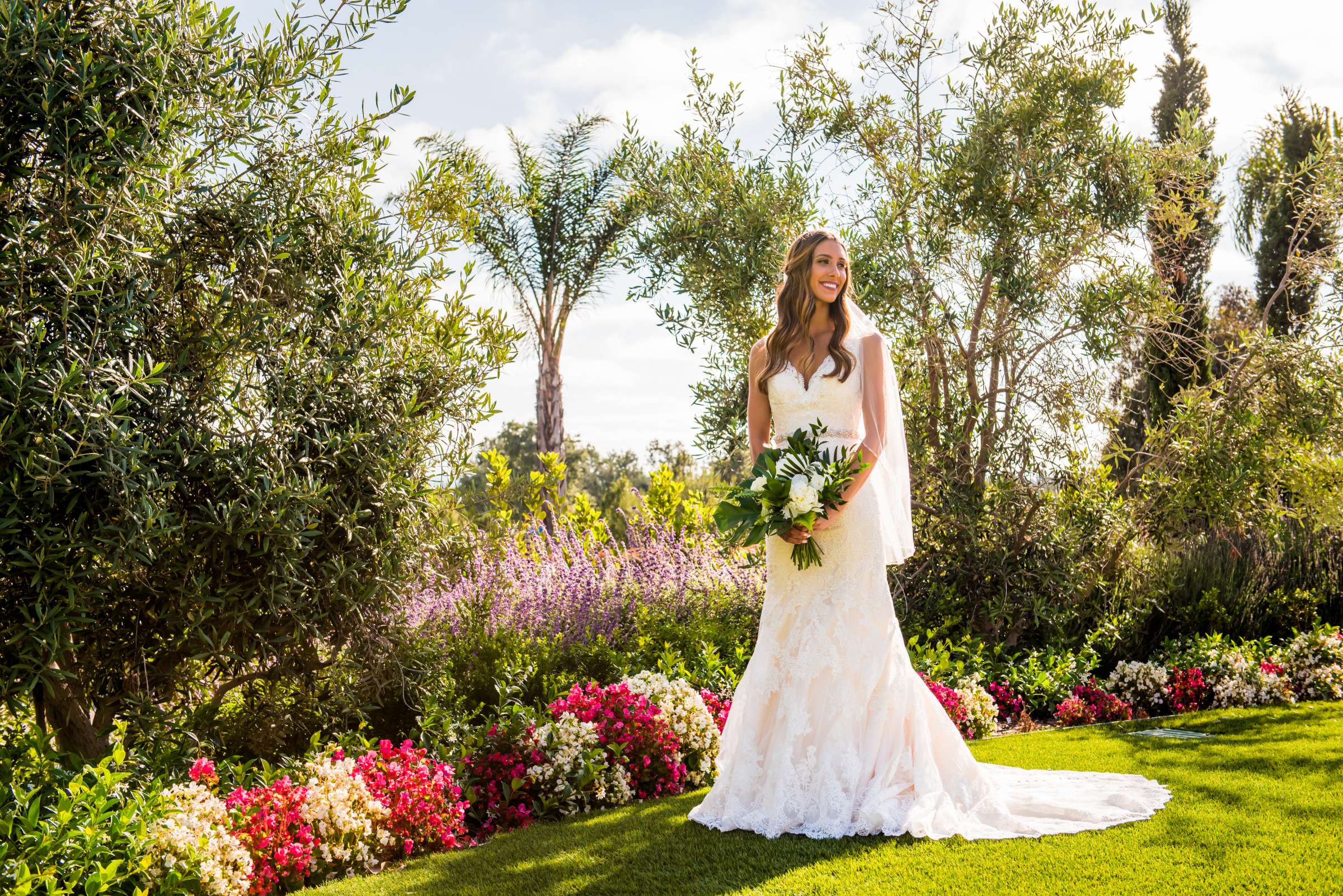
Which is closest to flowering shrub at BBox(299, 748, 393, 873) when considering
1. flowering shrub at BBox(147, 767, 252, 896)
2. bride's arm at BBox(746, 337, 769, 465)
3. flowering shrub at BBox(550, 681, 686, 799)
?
flowering shrub at BBox(147, 767, 252, 896)

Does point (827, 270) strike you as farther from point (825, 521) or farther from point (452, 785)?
point (452, 785)

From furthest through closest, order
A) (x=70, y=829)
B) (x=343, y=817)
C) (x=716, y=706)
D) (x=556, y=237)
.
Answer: (x=556, y=237) → (x=716, y=706) → (x=343, y=817) → (x=70, y=829)

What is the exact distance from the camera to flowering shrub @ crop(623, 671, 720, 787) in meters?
5.38

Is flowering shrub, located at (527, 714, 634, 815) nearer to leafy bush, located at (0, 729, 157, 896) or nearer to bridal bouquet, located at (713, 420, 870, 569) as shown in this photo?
bridal bouquet, located at (713, 420, 870, 569)

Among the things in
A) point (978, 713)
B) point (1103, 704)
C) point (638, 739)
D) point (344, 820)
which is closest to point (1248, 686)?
point (1103, 704)

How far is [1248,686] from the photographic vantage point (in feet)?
23.7

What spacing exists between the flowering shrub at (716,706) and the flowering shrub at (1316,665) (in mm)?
4865

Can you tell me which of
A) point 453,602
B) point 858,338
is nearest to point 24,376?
point 453,602

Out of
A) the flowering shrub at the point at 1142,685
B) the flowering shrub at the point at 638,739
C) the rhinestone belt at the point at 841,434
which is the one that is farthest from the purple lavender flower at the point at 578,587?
the flowering shrub at the point at 1142,685

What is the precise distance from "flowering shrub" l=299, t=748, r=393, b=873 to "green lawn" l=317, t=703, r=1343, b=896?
13 cm

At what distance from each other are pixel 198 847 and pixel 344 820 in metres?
0.62

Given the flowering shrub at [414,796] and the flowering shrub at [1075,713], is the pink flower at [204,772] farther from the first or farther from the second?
the flowering shrub at [1075,713]

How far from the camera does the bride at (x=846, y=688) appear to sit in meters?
4.26

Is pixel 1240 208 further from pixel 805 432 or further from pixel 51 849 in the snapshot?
pixel 51 849
